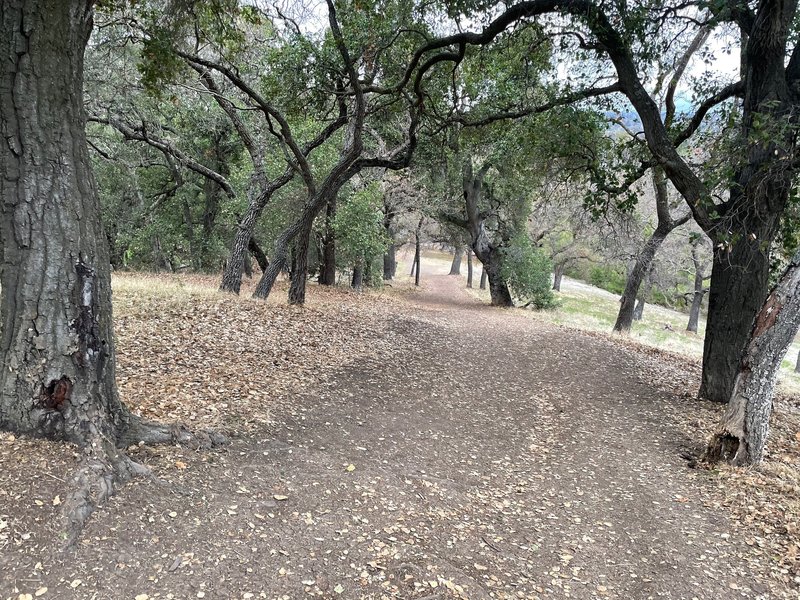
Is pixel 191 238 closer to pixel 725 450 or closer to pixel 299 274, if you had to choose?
pixel 299 274

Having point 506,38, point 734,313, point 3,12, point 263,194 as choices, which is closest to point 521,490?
point 734,313

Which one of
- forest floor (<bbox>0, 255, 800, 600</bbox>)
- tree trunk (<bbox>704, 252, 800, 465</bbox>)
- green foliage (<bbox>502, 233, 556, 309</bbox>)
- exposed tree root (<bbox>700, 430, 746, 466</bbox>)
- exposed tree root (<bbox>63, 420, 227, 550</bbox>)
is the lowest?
forest floor (<bbox>0, 255, 800, 600</bbox>)

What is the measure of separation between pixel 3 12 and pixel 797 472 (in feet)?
24.5

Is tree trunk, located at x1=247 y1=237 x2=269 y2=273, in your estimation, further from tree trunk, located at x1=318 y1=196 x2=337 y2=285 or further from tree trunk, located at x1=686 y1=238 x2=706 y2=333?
tree trunk, located at x1=686 y1=238 x2=706 y2=333

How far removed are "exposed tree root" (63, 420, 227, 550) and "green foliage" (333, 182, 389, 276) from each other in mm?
12328

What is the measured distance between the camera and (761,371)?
4719 millimetres

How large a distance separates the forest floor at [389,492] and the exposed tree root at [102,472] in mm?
77

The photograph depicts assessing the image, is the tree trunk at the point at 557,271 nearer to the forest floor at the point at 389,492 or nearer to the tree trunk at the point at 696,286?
the tree trunk at the point at 696,286

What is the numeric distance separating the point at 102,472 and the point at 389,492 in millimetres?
2193

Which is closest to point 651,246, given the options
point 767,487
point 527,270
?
point 527,270

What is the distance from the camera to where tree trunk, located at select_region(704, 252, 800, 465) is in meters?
4.60

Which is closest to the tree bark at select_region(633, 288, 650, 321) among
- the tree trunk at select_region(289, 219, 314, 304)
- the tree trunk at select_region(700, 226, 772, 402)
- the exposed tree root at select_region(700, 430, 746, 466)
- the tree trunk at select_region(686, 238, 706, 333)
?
the tree trunk at select_region(686, 238, 706, 333)

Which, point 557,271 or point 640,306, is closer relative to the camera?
point 640,306

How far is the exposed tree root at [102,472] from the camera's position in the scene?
9.39 ft
